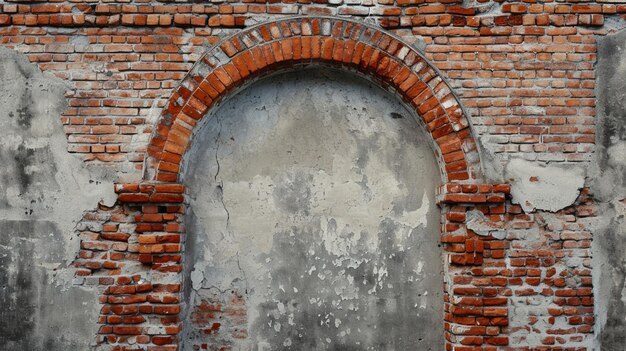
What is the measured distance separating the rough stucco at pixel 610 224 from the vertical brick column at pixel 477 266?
0.77 meters

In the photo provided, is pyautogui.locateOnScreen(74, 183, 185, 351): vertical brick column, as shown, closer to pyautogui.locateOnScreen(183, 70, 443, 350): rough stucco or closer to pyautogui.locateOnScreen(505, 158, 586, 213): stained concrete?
pyautogui.locateOnScreen(183, 70, 443, 350): rough stucco

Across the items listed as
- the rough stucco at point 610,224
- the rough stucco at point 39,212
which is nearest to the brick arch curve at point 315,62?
the rough stucco at point 39,212

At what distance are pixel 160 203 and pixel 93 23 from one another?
5.08 feet

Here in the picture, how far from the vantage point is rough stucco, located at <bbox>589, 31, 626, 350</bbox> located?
4.54 m

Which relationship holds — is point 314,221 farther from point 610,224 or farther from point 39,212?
point 610,224

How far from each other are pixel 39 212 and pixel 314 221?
217cm

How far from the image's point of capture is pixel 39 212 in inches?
178

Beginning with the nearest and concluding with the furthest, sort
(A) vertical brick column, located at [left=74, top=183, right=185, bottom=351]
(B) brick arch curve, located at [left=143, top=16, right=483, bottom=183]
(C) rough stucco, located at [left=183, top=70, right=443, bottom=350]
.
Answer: (A) vertical brick column, located at [left=74, top=183, right=185, bottom=351], (B) brick arch curve, located at [left=143, top=16, right=483, bottom=183], (C) rough stucco, located at [left=183, top=70, right=443, bottom=350]

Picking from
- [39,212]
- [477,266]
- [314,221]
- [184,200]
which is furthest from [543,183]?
[39,212]

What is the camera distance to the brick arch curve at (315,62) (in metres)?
4.53

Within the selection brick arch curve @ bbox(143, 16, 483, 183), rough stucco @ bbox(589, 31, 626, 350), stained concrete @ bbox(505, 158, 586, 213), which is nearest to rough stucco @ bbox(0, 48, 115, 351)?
brick arch curve @ bbox(143, 16, 483, 183)

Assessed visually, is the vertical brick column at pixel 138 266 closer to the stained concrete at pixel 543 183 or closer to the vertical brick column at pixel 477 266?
the vertical brick column at pixel 477 266

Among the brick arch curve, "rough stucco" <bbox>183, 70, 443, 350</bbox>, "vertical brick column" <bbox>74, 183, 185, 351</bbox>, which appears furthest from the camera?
"rough stucco" <bbox>183, 70, 443, 350</bbox>

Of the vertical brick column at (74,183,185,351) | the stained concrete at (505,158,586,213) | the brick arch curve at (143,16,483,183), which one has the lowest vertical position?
the vertical brick column at (74,183,185,351)
